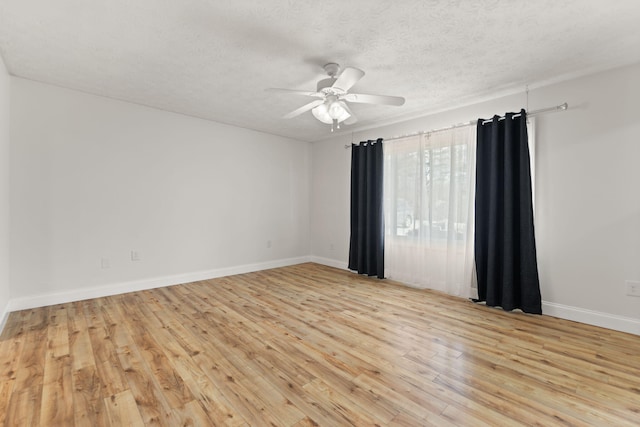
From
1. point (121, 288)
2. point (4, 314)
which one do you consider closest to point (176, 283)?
point (121, 288)

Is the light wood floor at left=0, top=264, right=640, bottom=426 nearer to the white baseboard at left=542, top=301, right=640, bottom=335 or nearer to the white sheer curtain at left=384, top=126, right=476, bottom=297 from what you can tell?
the white baseboard at left=542, top=301, right=640, bottom=335

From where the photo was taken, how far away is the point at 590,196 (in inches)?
112

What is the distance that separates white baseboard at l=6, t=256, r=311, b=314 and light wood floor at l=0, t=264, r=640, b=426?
0.16 meters

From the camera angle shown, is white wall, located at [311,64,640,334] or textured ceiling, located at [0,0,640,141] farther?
white wall, located at [311,64,640,334]

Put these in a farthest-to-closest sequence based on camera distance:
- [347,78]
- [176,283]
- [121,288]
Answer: [176,283] → [121,288] → [347,78]

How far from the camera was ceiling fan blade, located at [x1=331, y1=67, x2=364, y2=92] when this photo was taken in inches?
88.4

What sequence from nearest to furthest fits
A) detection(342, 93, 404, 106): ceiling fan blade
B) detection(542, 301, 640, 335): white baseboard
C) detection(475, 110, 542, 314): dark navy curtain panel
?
1. detection(342, 93, 404, 106): ceiling fan blade
2. detection(542, 301, 640, 335): white baseboard
3. detection(475, 110, 542, 314): dark navy curtain panel

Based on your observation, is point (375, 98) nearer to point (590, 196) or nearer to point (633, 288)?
point (590, 196)

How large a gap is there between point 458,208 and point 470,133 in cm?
93

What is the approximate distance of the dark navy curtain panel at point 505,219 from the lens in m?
3.09

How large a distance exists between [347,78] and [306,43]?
0.44m

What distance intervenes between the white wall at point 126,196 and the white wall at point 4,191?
4.8 inches

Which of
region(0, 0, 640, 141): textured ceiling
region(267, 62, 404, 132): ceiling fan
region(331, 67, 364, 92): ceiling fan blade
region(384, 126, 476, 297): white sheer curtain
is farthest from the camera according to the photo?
region(384, 126, 476, 297): white sheer curtain

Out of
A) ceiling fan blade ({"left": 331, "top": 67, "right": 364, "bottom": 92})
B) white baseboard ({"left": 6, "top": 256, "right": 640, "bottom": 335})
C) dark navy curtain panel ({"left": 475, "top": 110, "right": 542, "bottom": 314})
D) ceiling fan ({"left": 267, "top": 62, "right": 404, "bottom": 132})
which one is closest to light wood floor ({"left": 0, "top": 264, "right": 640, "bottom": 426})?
white baseboard ({"left": 6, "top": 256, "right": 640, "bottom": 335})
